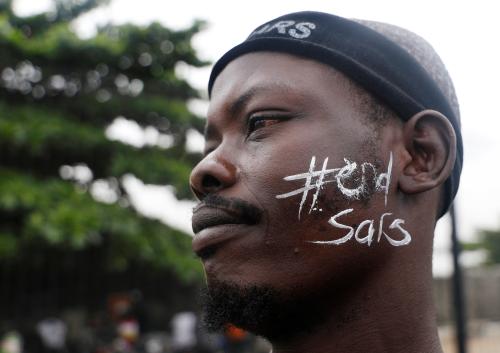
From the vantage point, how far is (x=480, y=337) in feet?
36.8

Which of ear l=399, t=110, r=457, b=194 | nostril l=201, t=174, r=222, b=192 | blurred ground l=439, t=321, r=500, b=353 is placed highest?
ear l=399, t=110, r=457, b=194

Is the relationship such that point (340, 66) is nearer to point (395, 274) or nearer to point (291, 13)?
point (291, 13)

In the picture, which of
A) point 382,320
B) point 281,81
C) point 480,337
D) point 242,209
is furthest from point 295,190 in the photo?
point 480,337

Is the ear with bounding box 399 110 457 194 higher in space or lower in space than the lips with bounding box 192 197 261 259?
higher

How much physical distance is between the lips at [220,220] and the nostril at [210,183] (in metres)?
0.04

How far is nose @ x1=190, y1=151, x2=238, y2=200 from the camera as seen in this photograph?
178 cm

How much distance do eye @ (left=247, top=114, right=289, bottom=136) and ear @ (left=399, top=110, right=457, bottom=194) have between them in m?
0.37

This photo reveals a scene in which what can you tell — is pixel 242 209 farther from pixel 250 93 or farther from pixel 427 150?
pixel 427 150

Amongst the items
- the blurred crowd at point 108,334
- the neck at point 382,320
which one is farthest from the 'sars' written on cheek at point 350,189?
the blurred crowd at point 108,334

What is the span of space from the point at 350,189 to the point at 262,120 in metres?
0.31

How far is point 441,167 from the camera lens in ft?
6.27

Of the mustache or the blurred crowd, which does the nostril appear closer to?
the mustache

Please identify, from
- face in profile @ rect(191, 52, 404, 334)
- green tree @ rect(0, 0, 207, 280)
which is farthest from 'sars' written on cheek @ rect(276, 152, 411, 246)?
green tree @ rect(0, 0, 207, 280)

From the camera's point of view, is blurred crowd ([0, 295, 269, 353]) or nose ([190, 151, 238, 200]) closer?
nose ([190, 151, 238, 200])
